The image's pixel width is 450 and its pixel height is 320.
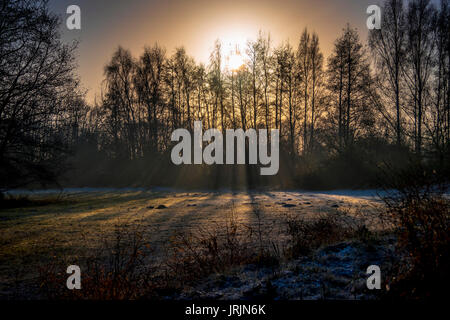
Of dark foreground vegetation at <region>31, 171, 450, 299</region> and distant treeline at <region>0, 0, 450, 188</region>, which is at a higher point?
distant treeline at <region>0, 0, 450, 188</region>

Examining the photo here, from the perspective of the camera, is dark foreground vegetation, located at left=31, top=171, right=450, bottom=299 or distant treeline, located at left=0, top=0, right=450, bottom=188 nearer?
dark foreground vegetation, located at left=31, top=171, right=450, bottom=299

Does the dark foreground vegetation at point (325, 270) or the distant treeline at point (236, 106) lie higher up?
the distant treeline at point (236, 106)

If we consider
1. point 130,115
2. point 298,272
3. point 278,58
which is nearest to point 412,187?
point 298,272

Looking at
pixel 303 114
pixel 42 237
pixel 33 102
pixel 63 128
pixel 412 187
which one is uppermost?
pixel 303 114

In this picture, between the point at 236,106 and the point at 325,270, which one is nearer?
the point at 325,270

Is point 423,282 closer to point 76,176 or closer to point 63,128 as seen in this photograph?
point 63,128

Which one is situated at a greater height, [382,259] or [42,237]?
[382,259]

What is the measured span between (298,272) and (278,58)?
→ 79.2 feet

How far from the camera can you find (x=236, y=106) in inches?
1091

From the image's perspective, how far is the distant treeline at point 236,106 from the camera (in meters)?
11.5

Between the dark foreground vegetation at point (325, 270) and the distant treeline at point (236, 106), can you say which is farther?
the distant treeline at point (236, 106)

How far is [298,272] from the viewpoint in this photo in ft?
11.3

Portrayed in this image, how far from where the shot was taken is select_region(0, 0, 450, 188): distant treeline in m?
11.5

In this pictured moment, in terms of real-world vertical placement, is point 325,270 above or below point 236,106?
below
